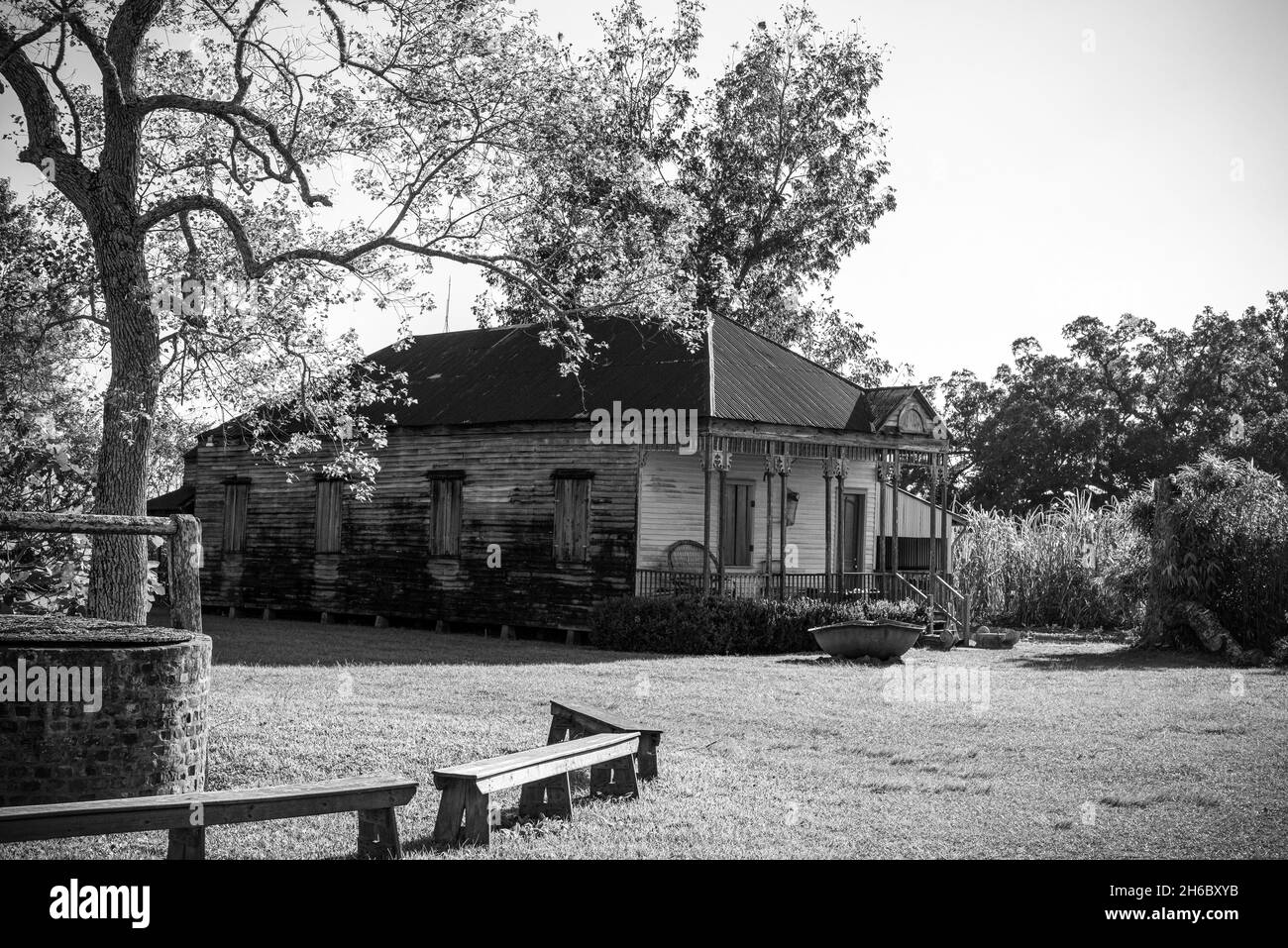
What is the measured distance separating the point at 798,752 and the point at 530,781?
4.16 m

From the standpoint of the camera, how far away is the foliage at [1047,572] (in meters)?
30.1

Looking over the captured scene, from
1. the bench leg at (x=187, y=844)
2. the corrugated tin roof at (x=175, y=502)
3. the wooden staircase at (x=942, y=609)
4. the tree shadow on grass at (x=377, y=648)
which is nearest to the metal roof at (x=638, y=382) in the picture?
the wooden staircase at (x=942, y=609)

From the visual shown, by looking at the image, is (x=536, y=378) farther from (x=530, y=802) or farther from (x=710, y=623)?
(x=530, y=802)

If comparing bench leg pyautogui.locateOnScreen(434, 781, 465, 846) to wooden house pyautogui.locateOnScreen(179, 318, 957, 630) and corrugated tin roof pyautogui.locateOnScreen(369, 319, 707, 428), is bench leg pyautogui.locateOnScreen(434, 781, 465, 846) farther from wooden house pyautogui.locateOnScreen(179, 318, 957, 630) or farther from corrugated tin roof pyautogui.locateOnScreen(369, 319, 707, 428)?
corrugated tin roof pyautogui.locateOnScreen(369, 319, 707, 428)

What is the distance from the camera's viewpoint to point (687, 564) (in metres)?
23.7

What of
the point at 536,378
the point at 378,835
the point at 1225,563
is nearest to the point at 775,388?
the point at 536,378

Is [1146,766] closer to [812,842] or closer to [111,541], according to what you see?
[812,842]

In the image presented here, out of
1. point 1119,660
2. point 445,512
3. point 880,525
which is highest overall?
point 445,512

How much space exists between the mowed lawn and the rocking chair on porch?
11.4 ft

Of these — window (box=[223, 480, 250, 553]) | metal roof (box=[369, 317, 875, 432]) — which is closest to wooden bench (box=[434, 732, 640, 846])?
metal roof (box=[369, 317, 875, 432])

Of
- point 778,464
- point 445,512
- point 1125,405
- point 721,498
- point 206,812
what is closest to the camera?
point 206,812

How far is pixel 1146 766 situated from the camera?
10.6m

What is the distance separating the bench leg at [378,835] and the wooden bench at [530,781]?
1.51ft
